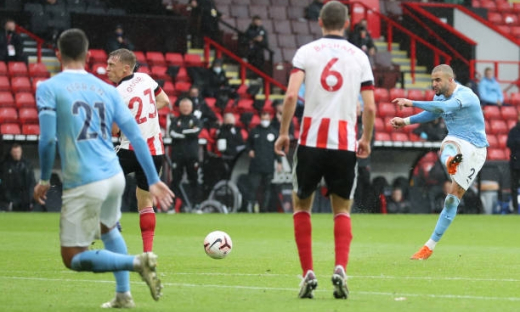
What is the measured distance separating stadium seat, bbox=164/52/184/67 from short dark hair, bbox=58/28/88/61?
2060 cm

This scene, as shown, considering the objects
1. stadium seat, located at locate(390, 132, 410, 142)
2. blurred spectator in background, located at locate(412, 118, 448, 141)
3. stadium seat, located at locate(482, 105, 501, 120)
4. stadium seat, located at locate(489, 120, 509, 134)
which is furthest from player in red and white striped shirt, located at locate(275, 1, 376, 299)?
stadium seat, located at locate(482, 105, 501, 120)

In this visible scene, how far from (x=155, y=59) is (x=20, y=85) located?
3875 mm

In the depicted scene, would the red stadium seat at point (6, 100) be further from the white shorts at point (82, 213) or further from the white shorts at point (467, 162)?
the white shorts at point (82, 213)

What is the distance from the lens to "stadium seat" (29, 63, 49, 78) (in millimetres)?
26266

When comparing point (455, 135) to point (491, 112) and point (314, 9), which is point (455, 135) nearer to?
point (491, 112)

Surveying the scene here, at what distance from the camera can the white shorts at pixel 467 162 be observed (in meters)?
13.5

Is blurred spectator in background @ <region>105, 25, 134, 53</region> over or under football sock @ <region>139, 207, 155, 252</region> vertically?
over

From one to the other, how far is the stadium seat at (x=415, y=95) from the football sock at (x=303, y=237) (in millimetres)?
20751

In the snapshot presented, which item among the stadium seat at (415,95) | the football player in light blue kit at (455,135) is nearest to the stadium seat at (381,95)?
the stadium seat at (415,95)

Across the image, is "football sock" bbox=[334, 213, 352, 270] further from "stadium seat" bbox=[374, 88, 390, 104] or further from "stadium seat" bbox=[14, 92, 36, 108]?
"stadium seat" bbox=[374, 88, 390, 104]

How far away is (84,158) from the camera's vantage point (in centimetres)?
Answer: 785

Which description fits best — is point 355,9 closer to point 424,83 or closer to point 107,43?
point 424,83

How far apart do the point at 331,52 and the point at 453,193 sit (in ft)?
16.6

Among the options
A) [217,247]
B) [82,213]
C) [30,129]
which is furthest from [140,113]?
[30,129]
